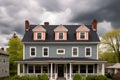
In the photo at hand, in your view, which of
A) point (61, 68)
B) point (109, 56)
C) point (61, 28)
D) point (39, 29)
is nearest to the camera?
point (61, 68)

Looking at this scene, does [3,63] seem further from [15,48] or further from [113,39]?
[113,39]

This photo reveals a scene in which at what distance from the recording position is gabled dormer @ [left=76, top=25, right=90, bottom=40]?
44844 millimetres

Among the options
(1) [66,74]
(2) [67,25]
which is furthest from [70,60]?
(2) [67,25]

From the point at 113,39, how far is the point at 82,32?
36413mm

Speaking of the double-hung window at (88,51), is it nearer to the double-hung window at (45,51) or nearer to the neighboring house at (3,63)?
the double-hung window at (45,51)

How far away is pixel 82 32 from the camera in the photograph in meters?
45.2

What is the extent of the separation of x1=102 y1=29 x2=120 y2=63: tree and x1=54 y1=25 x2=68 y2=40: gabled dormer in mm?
36273

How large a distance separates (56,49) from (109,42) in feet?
125

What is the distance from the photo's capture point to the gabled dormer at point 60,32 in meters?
45.0

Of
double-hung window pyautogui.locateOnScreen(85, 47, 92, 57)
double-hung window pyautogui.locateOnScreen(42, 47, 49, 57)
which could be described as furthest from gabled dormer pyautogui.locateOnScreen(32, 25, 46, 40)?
double-hung window pyautogui.locateOnScreen(85, 47, 92, 57)

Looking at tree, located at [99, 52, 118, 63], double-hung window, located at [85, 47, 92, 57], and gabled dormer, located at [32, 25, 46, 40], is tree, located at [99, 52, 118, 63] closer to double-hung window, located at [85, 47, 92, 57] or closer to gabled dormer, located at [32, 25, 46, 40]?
double-hung window, located at [85, 47, 92, 57]

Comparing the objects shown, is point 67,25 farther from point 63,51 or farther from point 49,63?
point 49,63

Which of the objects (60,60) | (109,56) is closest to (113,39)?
(109,56)

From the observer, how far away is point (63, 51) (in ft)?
145
